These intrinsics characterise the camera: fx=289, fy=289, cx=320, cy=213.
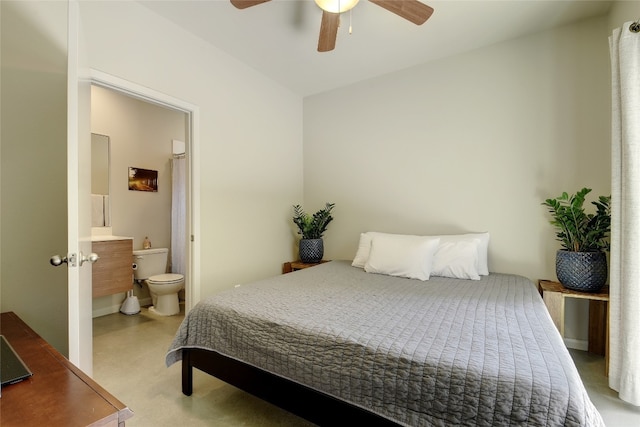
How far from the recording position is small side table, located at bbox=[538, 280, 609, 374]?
198cm

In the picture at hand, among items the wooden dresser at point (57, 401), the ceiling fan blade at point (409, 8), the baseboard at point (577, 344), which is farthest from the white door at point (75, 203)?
the baseboard at point (577, 344)

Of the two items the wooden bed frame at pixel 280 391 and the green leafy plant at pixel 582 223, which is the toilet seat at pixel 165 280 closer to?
the wooden bed frame at pixel 280 391

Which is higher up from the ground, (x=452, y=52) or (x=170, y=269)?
(x=452, y=52)

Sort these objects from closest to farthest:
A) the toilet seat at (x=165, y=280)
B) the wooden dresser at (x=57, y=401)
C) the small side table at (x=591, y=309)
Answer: the wooden dresser at (x=57, y=401)
the small side table at (x=591, y=309)
the toilet seat at (x=165, y=280)

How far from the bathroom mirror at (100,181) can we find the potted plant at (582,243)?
→ 439 cm

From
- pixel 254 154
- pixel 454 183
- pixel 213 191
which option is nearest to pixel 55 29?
pixel 213 191

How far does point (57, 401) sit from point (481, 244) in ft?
8.88

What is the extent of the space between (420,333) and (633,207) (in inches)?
56.6

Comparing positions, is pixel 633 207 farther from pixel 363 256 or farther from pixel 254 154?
pixel 254 154

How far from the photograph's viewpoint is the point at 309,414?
1289 mm

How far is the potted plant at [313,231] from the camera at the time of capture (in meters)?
3.33

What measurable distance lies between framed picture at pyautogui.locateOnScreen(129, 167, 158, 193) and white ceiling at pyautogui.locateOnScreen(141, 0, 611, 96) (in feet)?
6.53

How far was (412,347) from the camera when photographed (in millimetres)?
1124

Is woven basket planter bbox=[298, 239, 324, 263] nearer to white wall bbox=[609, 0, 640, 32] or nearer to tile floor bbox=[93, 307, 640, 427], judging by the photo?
tile floor bbox=[93, 307, 640, 427]
